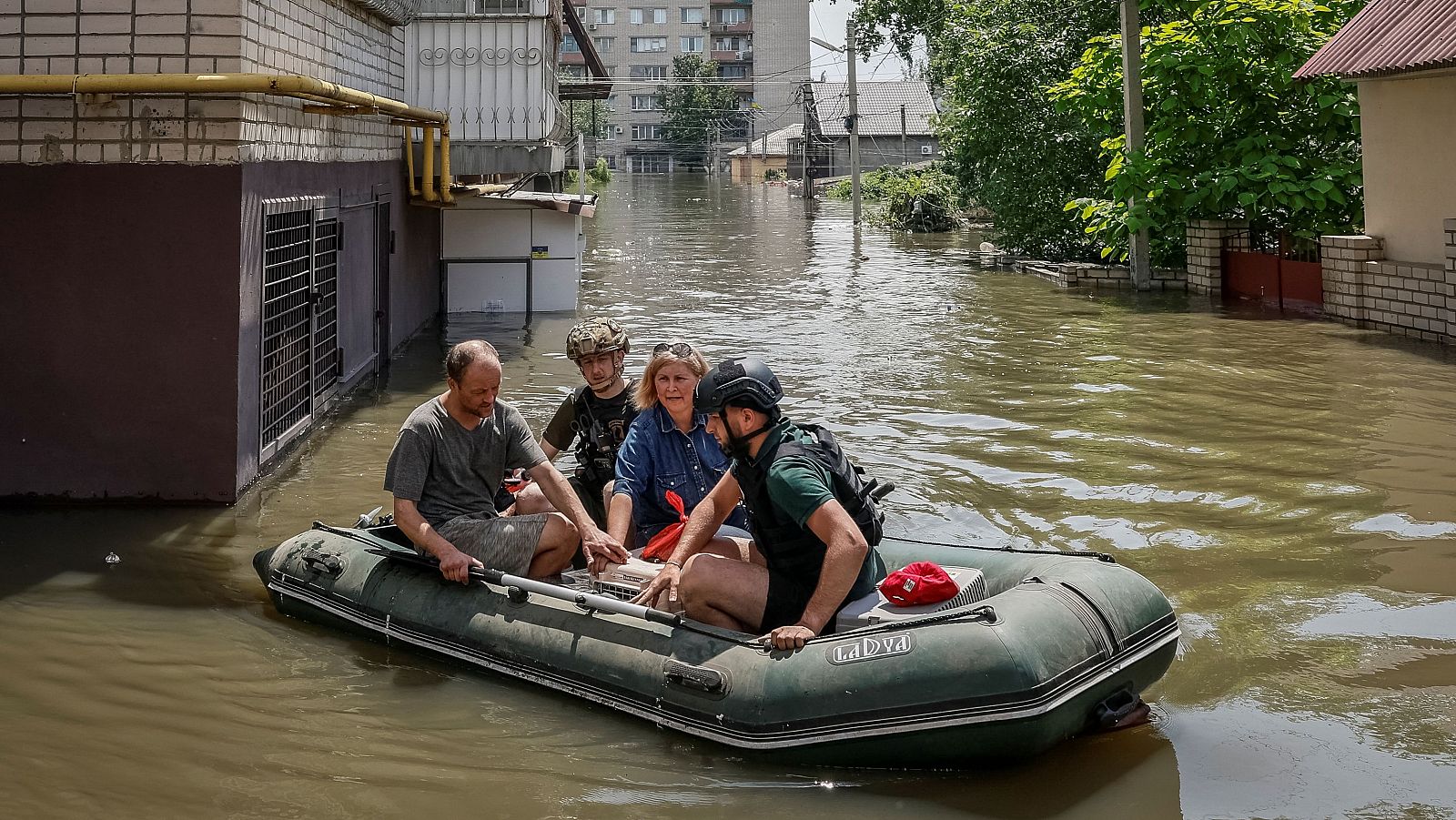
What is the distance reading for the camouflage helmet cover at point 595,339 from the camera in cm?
738

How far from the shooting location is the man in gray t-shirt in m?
6.70

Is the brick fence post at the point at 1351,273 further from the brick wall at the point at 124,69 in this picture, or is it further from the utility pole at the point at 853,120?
the utility pole at the point at 853,120

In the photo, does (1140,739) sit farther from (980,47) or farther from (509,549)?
(980,47)

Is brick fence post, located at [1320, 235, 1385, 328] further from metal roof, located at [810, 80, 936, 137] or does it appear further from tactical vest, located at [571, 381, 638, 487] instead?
metal roof, located at [810, 80, 936, 137]

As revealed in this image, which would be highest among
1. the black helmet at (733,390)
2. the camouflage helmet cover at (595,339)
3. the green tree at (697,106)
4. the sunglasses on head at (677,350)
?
the green tree at (697,106)

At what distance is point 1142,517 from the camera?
936cm

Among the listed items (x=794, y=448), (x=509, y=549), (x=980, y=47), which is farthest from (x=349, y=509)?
(x=980, y=47)

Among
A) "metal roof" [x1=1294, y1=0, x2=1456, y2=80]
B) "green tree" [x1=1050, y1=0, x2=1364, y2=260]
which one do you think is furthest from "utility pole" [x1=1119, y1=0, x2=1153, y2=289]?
"metal roof" [x1=1294, y1=0, x2=1456, y2=80]

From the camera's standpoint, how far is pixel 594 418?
25.5ft

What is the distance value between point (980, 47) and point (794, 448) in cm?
2470

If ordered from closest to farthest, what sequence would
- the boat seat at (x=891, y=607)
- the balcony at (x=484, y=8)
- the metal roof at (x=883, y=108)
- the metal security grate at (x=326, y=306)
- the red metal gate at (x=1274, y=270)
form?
the boat seat at (x=891, y=607)
the metal security grate at (x=326, y=306)
the balcony at (x=484, y=8)
the red metal gate at (x=1274, y=270)
the metal roof at (x=883, y=108)

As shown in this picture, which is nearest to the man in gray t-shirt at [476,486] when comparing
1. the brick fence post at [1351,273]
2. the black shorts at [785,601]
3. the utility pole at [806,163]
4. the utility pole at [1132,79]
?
the black shorts at [785,601]

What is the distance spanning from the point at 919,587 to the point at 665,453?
1778 mm

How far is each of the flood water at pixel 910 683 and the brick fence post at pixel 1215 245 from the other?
621cm
